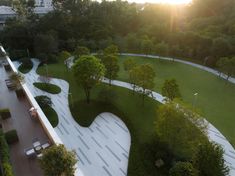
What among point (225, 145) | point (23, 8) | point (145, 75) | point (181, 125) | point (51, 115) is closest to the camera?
point (181, 125)

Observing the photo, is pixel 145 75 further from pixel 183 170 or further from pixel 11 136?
pixel 11 136

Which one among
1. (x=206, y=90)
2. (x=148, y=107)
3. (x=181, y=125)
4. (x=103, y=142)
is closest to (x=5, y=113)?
(x=103, y=142)

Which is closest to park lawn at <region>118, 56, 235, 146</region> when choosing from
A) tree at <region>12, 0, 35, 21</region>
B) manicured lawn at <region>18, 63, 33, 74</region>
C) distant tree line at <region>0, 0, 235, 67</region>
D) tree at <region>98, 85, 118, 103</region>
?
distant tree line at <region>0, 0, 235, 67</region>

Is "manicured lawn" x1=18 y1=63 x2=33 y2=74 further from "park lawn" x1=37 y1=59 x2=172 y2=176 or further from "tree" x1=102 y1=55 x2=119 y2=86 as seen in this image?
"tree" x1=102 y1=55 x2=119 y2=86

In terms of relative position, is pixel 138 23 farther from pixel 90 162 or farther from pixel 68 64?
pixel 90 162

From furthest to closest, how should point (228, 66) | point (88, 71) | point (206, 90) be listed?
1. point (228, 66)
2. point (206, 90)
3. point (88, 71)

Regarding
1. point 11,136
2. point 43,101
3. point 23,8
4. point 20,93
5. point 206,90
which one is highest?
point 23,8

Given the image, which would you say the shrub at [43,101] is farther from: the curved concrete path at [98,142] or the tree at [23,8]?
the tree at [23,8]

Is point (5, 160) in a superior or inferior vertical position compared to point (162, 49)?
inferior
